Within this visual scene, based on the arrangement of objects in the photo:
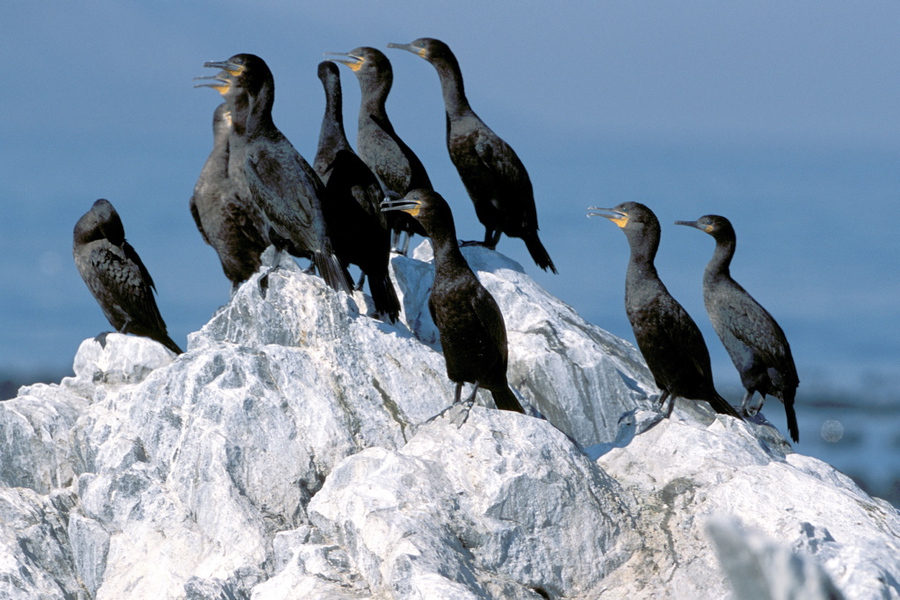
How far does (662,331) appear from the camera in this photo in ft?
27.4

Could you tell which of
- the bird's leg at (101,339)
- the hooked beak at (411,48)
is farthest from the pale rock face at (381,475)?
the hooked beak at (411,48)

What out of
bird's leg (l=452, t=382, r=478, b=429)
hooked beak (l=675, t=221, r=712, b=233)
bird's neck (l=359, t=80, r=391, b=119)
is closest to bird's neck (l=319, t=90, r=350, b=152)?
bird's neck (l=359, t=80, r=391, b=119)

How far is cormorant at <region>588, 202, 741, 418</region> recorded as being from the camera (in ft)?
27.5

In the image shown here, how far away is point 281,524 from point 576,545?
8.39 ft

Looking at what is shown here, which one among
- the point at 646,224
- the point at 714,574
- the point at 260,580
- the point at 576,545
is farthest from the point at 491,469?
the point at 646,224

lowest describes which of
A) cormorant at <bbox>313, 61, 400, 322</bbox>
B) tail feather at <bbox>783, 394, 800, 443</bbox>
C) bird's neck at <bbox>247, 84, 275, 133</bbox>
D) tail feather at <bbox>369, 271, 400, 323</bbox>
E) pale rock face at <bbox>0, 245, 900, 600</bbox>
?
tail feather at <bbox>783, 394, 800, 443</bbox>

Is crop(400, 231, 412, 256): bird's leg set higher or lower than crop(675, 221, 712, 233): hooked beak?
higher

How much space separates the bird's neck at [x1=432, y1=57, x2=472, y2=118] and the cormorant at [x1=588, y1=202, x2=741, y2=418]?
358 centimetres

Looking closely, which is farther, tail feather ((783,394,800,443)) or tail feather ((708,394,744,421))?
tail feather ((783,394,800,443))


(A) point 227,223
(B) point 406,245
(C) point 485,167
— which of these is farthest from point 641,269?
(A) point 227,223

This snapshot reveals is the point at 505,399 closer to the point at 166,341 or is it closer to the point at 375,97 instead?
the point at 166,341

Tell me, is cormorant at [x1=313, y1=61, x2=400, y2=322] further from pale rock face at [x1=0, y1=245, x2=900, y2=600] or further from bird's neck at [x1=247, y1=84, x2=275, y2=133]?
bird's neck at [x1=247, y1=84, x2=275, y2=133]

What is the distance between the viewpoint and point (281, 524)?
325 inches

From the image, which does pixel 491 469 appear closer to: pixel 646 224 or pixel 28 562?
pixel 646 224
